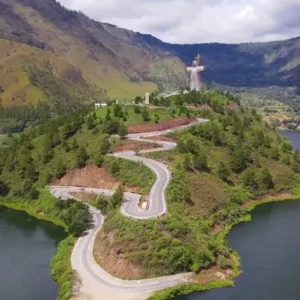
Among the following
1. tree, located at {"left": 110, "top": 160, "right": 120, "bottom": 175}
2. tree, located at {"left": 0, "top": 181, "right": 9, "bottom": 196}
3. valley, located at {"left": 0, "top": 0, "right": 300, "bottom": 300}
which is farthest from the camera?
tree, located at {"left": 0, "top": 181, "right": 9, "bottom": 196}

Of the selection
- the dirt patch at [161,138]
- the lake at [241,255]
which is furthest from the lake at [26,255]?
the dirt patch at [161,138]

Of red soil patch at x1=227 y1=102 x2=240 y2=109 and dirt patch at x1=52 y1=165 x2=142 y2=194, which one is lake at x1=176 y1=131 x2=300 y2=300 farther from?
red soil patch at x1=227 y1=102 x2=240 y2=109

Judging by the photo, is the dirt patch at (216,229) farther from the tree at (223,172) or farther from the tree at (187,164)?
the tree at (223,172)

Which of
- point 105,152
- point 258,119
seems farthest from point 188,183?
point 258,119

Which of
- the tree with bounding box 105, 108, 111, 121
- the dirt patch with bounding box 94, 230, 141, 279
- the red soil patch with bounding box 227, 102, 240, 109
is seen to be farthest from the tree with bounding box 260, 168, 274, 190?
the red soil patch with bounding box 227, 102, 240, 109

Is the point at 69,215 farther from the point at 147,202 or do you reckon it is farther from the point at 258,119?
the point at 258,119
